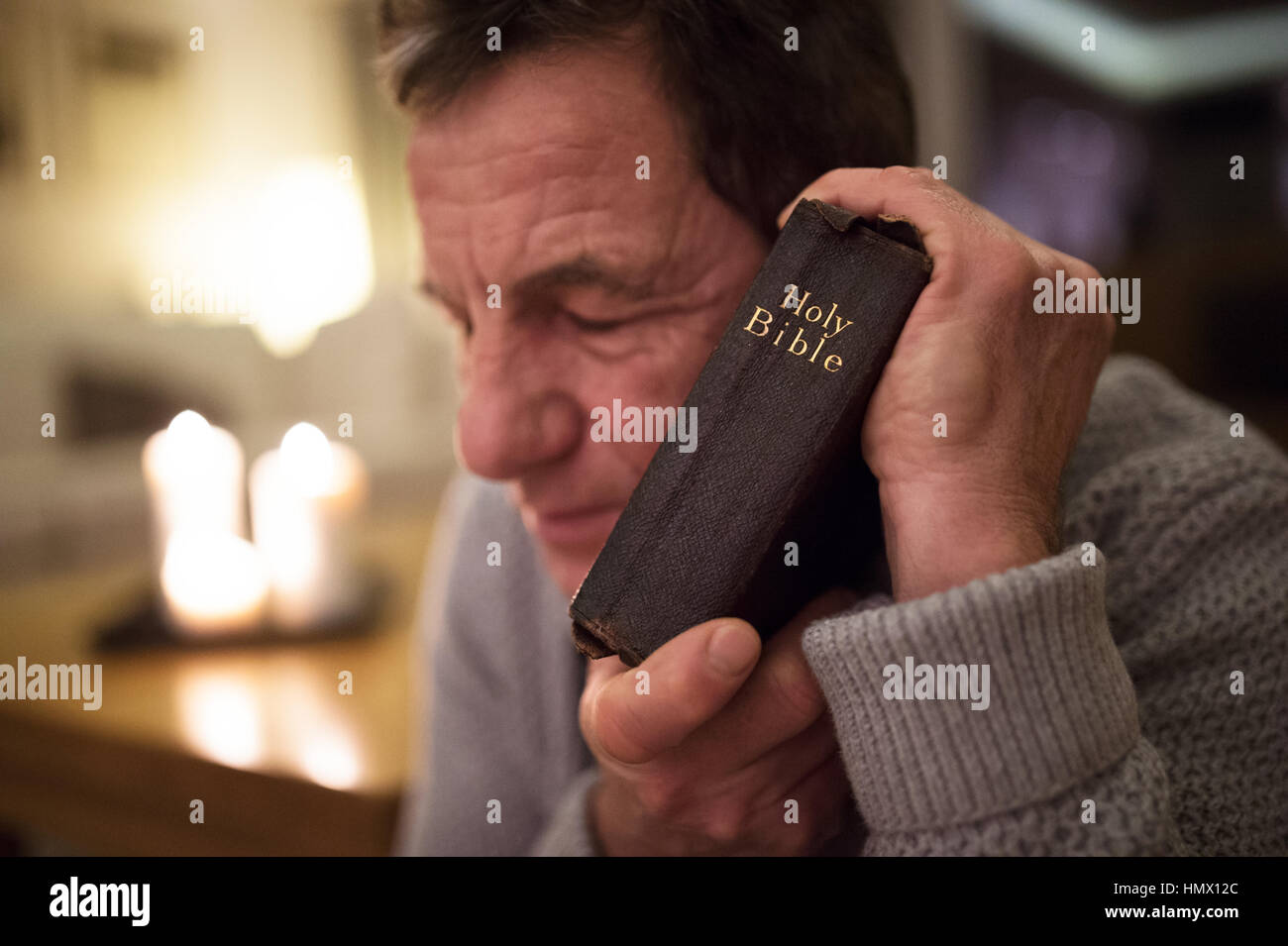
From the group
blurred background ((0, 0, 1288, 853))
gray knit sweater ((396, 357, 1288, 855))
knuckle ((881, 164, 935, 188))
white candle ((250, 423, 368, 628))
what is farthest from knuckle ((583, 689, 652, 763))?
white candle ((250, 423, 368, 628))

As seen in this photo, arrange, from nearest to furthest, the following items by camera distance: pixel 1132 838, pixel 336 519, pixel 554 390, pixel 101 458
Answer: pixel 1132 838 < pixel 554 390 < pixel 336 519 < pixel 101 458

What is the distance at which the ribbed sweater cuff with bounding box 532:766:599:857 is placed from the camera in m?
0.73

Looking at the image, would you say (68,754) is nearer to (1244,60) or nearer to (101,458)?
(101,458)

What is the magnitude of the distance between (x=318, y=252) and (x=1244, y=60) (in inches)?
175

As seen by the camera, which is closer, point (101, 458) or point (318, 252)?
point (101, 458)

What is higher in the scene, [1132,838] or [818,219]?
[818,219]

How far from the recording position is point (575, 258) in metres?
0.65

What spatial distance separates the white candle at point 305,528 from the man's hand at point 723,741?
0.83 meters

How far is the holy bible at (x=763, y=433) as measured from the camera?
52 cm

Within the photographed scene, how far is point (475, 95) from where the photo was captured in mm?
691

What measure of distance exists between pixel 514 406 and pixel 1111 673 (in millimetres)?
444

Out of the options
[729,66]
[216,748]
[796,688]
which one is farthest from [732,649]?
[216,748]

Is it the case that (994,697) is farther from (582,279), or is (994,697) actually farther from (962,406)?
(582,279)
